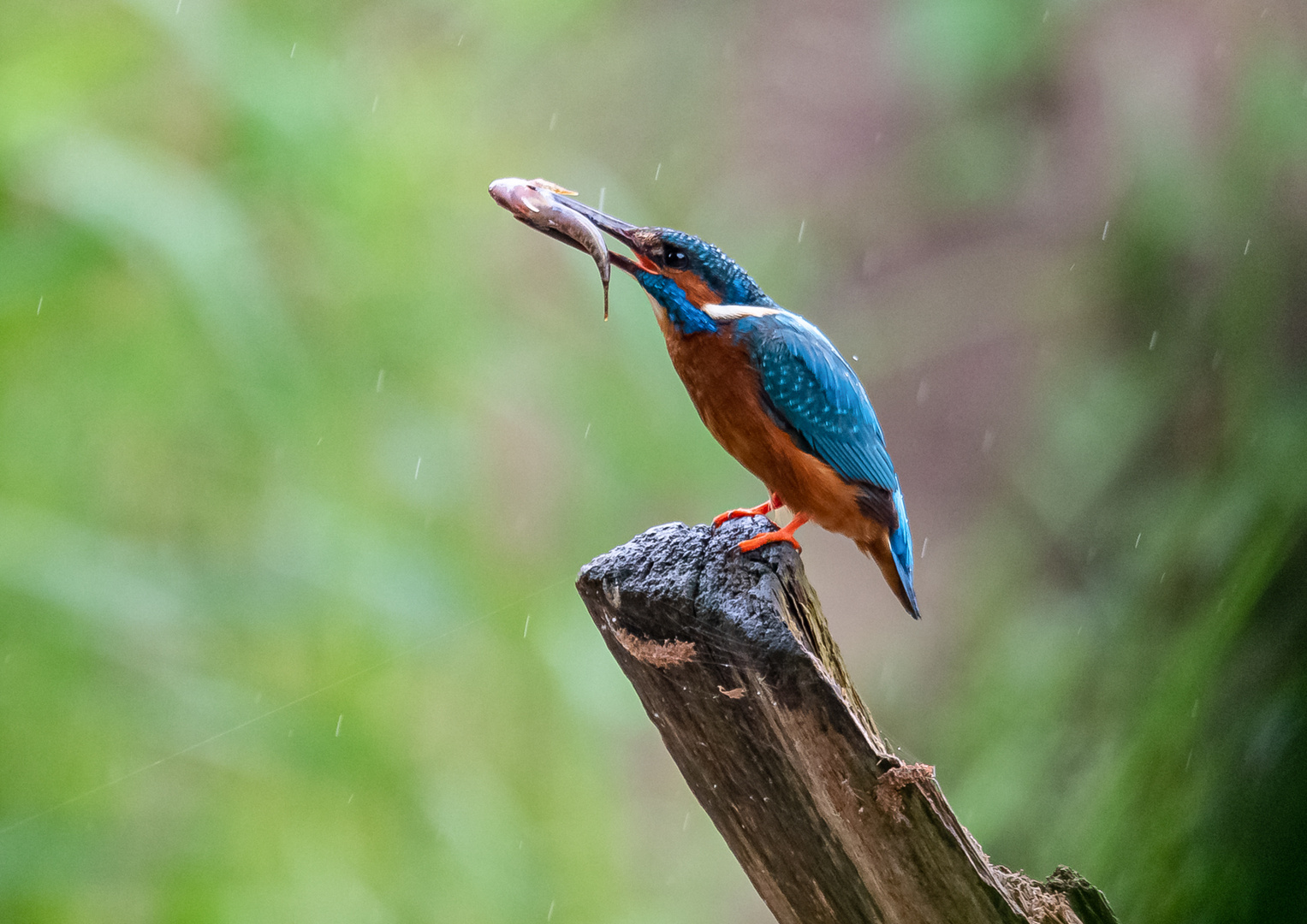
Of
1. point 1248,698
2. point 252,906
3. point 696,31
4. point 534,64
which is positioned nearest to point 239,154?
point 252,906

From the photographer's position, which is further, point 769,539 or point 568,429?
point 568,429

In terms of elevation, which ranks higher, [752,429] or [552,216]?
[552,216]

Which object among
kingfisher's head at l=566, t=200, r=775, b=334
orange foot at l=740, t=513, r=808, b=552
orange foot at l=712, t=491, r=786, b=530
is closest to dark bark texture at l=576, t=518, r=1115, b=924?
orange foot at l=740, t=513, r=808, b=552

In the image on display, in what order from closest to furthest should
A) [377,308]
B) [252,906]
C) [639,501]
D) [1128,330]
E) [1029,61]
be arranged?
[252,906]
[377,308]
[639,501]
[1128,330]
[1029,61]

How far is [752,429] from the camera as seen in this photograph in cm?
101

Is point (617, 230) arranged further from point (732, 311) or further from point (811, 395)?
point (811, 395)

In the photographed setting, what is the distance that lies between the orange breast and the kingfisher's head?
0.02m

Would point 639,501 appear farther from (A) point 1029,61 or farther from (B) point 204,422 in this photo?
(A) point 1029,61

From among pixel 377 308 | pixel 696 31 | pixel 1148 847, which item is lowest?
pixel 1148 847

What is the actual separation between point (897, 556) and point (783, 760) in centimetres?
35

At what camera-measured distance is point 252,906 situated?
1454mm

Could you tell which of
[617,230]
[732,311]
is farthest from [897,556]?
[617,230]

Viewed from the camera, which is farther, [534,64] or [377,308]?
[534,64]

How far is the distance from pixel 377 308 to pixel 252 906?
0.80 meters
